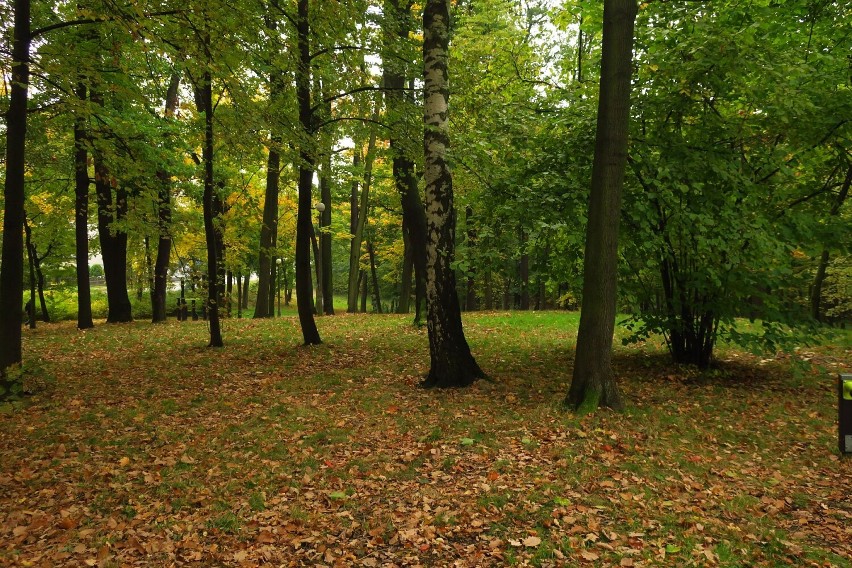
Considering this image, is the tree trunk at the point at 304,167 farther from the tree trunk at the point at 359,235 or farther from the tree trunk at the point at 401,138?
the tree trunk at the point at 359,235

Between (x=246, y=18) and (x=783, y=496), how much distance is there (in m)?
8.78

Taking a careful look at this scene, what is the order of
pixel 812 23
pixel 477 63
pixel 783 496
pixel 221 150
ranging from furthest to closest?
pixel 477 63 → pixel 221 150 → pixel 812 23 → pixel 783 496

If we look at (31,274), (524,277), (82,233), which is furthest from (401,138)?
(524,277)

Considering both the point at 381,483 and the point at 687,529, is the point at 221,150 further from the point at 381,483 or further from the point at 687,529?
the point at 687,529

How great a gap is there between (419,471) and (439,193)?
159 inches

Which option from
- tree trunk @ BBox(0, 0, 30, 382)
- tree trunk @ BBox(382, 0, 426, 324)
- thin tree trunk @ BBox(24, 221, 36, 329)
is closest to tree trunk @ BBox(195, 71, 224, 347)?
tree trunk @ BBox(0, 0, 30, 382)

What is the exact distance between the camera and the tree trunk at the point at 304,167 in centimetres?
1012

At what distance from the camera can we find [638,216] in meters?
7.05

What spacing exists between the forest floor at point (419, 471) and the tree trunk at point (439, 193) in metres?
1.08

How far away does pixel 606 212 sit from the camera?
20.3ft

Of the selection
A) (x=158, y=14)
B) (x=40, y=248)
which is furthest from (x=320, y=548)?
(x=40, y=248)

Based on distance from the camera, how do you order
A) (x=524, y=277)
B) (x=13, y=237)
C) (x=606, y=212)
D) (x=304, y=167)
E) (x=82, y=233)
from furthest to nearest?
(x=524, y=277)
(x=82, y=233)
(x=304, y=167)
(x=13, y=237)
(x=606, y=212)

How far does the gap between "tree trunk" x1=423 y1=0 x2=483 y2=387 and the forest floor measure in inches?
42.5

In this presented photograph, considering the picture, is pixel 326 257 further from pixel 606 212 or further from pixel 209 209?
pixel 606 212
